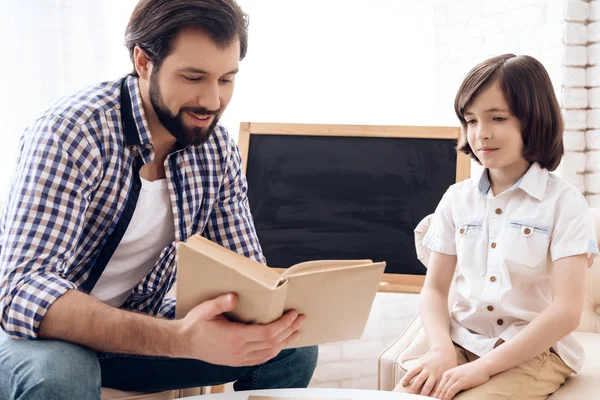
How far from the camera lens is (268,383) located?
1514 mm

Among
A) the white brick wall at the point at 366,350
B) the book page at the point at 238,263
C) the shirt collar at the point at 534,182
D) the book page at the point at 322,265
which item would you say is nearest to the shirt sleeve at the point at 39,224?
the book page at the point at 238,263

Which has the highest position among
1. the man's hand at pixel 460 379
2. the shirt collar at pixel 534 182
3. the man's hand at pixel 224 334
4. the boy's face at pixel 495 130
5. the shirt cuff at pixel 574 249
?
the boy's face at pixel 495 130

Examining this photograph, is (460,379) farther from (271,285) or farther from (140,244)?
(140,244)

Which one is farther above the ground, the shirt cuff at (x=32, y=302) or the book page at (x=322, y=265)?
the book page at (x=322, y=265)

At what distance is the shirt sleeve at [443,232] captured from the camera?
1.60 meters

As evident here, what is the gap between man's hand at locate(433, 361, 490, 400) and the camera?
134cm

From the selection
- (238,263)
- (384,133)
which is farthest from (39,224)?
(384,133)

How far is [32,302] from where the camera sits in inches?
46.1

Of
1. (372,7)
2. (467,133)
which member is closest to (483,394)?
(467,133)

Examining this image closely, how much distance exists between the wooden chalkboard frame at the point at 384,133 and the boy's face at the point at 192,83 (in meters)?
0.77

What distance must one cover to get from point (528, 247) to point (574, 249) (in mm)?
94

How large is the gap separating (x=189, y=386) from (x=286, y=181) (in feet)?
2.99

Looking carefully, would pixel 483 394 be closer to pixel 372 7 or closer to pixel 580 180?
pixel 580 180

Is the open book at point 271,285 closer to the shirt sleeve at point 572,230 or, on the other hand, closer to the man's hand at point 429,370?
the man's hand at point 429,370
